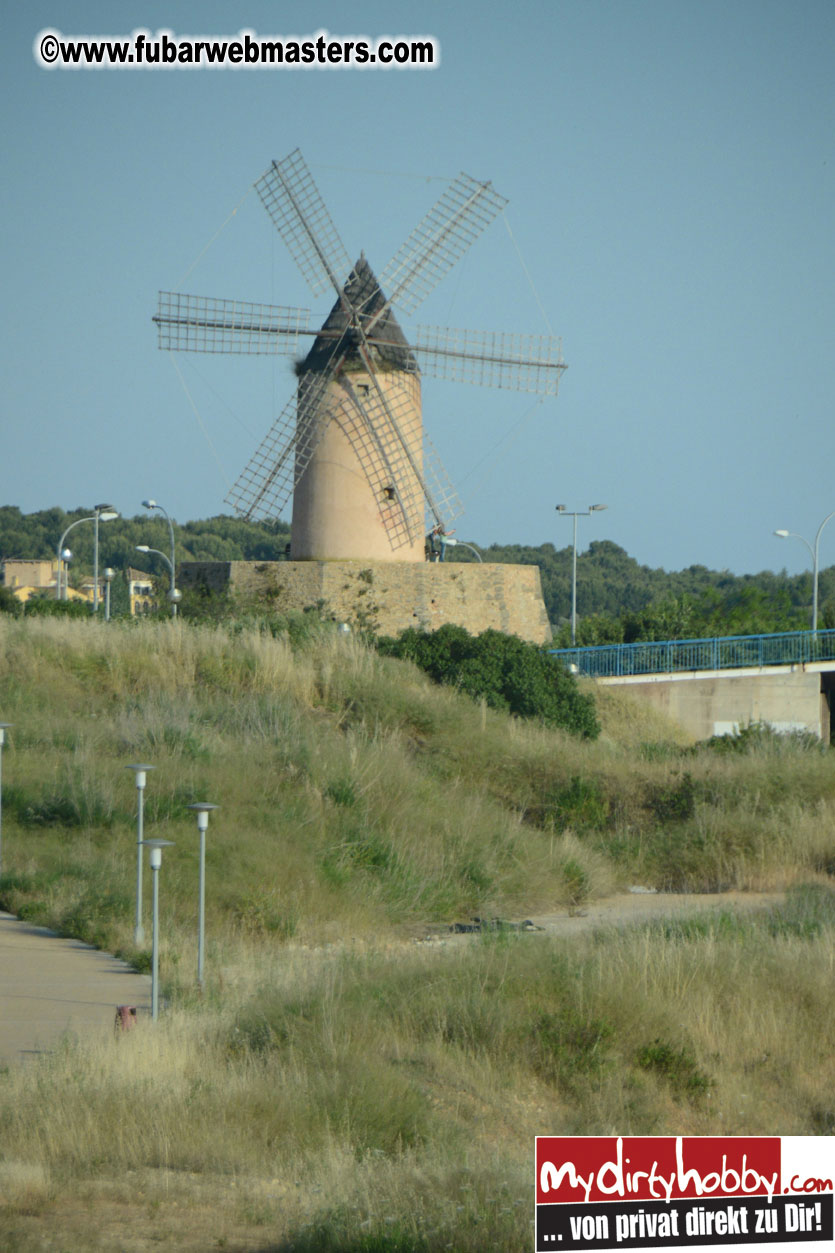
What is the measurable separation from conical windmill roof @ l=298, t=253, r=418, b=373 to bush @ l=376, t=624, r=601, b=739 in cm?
620

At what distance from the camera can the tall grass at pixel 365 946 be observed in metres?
4.56

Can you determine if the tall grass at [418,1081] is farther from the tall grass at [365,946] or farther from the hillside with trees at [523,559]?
the hillside with trees at [523,559]

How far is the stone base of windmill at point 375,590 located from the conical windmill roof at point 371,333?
164 inches

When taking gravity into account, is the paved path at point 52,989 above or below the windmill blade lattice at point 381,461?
below

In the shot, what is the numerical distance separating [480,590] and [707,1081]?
18.2 meters

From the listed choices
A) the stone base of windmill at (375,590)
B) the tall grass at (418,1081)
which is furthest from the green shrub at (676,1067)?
the stone base of windmill at (375,590)

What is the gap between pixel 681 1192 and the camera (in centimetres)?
307

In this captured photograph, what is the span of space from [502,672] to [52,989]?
13983 mm

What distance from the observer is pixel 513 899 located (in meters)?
12.7

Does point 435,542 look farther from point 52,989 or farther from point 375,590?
point 52,989

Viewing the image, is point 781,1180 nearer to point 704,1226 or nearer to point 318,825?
point 704,1226

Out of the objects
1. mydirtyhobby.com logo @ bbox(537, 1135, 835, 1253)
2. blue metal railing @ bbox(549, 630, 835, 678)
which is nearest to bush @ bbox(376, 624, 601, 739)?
blue metal railing @ bbox(549, 630, 835, 678)

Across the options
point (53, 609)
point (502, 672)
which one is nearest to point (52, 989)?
point (502, 672)

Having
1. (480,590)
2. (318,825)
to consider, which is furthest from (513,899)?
(480,590)
